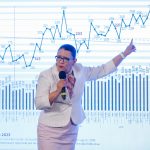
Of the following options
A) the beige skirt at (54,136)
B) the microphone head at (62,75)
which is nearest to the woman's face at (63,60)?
the microphone head at (62,75)

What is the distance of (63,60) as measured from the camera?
2.54 metres

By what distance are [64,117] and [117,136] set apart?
788mm

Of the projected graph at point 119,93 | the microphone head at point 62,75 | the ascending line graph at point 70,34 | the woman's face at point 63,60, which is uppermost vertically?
the ascending line graph at point 70,34

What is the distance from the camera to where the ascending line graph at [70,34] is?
10.5 feet

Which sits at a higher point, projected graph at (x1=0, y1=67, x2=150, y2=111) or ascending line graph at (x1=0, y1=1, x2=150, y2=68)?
ascending line graph at (x1=0, y1=1, x2=150, y2=68)

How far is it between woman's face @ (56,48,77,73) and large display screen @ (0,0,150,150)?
674 millimetres

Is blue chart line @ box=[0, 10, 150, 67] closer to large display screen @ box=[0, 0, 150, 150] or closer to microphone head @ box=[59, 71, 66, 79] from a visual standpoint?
large display screen @ box=[0, 0, 150, 150]

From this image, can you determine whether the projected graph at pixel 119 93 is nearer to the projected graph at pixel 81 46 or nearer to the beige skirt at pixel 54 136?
the projected graph at pixel 81 46

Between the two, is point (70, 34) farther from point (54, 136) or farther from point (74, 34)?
point (54, 136)

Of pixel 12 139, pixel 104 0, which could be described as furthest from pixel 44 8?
pixel 12 139

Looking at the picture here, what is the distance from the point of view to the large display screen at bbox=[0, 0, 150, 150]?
10.5ft

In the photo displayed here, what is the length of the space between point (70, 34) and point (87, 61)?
243 mm

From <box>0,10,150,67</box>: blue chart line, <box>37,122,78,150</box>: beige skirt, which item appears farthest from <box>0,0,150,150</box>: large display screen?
<box>37,122,78,150</box>: beige skirt

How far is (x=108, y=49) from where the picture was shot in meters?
3.24
